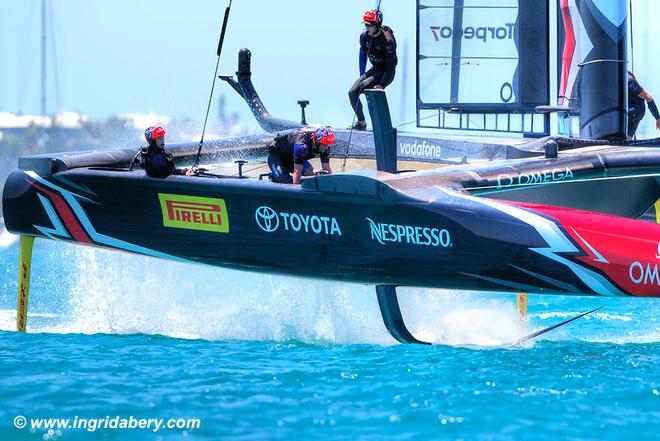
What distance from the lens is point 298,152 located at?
6.12 m

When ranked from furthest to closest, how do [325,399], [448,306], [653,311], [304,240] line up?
1. [653,311]
2. [448,306]
3. [304,240]
4. [325,399]

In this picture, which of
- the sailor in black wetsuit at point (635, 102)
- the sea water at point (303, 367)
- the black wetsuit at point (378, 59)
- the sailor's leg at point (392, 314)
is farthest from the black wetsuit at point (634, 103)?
the sailor's leg at point (392, 314)

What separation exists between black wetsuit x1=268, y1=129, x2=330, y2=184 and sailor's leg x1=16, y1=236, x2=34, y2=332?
145cm

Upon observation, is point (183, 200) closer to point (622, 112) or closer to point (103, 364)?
point (103, 364)

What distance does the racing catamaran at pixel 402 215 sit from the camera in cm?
488

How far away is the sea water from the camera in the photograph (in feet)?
13.0

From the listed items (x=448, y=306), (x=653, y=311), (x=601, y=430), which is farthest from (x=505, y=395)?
(x=653, y=311)

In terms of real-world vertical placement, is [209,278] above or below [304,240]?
below

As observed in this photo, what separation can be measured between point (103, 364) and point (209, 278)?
3105mm

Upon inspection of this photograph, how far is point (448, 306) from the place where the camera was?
684cm

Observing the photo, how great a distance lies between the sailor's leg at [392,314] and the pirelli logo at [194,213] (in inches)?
33.5

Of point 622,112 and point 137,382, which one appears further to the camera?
point 622,112

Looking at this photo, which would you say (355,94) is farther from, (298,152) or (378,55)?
(298,152)

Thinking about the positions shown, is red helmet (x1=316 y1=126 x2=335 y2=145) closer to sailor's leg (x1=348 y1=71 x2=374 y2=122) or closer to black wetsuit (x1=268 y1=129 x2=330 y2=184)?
black wetsuit (x1=268 y1=129 x2=330 y2=184)
